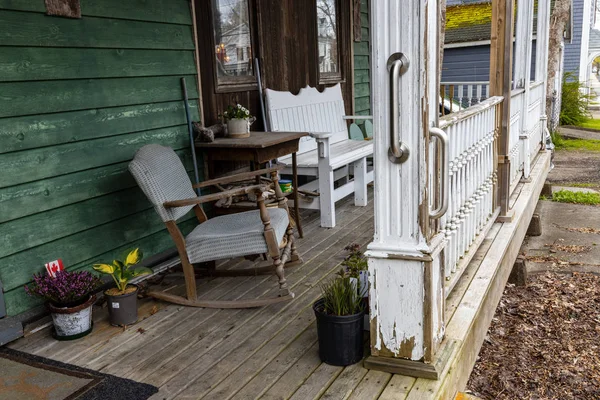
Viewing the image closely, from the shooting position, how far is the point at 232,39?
452 cm

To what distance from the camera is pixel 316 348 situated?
8.64 feet

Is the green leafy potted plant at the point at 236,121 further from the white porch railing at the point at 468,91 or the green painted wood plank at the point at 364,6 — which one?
the green painted wood plank at the point at 364,6

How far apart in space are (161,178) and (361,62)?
4.20 m

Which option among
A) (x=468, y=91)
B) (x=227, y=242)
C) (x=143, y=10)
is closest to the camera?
(x=227, y=242)

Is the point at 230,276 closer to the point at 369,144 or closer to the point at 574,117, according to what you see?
the point at 369,144

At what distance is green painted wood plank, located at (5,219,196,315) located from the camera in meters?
2.94

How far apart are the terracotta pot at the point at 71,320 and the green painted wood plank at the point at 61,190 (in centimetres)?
50

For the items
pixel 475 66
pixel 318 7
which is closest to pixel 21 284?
pixel 318 7

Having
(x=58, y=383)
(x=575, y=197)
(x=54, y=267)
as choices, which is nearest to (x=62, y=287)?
(x=54, y=267)

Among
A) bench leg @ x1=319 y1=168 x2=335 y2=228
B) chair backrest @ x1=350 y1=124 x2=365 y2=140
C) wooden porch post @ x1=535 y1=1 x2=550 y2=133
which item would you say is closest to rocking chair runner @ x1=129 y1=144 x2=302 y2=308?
bench leg @ x1=319 y1=168 x2=335 y2=228

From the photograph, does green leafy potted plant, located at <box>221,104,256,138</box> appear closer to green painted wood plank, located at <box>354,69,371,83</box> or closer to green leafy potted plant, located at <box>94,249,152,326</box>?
green leafy potted plant, located at <box>94,249,152,326</box>

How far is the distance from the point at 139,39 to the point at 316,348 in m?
2.17

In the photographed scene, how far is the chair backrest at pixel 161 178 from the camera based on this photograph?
3062mm

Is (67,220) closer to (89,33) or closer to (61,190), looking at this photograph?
(61,190)
